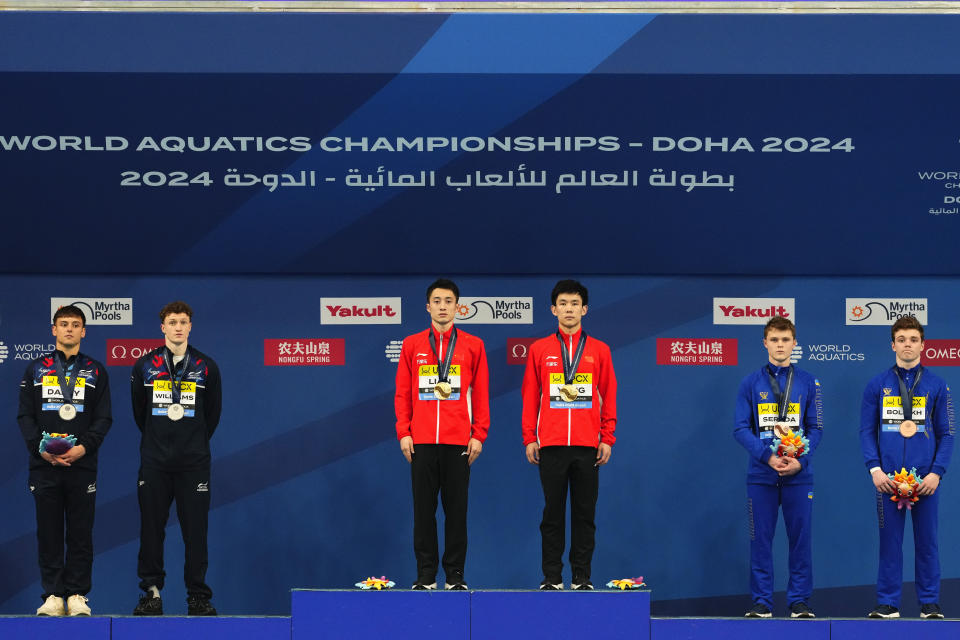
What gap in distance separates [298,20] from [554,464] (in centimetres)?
288

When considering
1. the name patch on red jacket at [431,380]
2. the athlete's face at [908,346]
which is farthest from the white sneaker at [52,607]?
the athlete's face at [908,346]

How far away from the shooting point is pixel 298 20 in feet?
19.7

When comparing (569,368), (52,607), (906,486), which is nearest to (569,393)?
(569,368)

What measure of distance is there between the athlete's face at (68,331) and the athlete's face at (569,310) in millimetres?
2617

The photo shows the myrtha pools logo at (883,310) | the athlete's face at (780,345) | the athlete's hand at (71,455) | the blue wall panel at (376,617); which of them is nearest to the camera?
the blue wall panel at (376,617)

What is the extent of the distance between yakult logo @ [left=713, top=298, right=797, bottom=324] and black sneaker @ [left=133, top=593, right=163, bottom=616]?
3728mm

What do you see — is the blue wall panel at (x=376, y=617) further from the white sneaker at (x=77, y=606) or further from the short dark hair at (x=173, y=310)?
the short dark hair at (x=173, y=310)

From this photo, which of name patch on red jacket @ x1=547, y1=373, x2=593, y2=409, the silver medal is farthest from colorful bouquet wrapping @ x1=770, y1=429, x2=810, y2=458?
the silver medal

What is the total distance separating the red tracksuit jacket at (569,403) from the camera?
5594mm

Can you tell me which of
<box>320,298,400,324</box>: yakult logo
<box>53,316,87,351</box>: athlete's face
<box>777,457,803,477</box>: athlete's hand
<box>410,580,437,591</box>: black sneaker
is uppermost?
<box>320,298,400,324</box>: yakult logo

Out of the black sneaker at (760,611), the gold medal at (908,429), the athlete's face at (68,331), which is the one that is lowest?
the black sneaker at (760,611)

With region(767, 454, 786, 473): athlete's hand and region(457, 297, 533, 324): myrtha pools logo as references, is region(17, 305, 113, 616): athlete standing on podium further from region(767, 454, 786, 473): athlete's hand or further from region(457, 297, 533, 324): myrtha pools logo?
region(767, 454, 786, 473): athlete's hand

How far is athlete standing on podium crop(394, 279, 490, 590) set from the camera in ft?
18.5

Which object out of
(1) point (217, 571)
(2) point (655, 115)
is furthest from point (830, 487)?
(1) point (217, 571)
